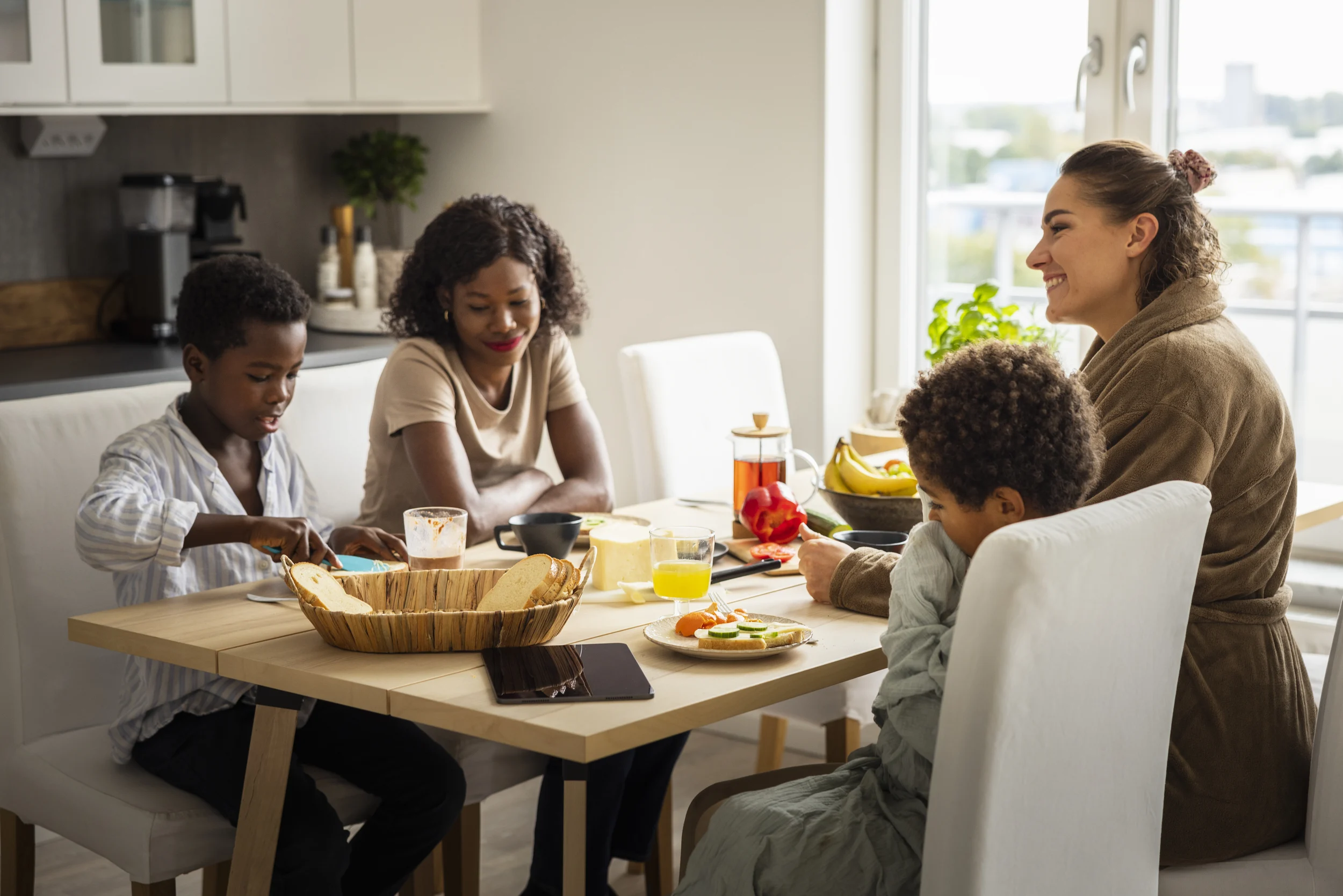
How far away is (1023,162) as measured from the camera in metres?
3.08

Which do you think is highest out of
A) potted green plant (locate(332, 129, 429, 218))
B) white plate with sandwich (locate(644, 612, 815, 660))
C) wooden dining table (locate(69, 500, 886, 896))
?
potted green plant (locate(332, 129, 429, 218))

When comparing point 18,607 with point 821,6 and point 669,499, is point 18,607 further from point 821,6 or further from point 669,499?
point 821,6

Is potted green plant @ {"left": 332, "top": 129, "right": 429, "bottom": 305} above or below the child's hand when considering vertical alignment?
above

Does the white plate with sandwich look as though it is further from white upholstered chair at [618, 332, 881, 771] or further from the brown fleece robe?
white upholstered chair at [618, 332, 881, 771]

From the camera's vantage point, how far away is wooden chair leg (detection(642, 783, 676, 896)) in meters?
2.40

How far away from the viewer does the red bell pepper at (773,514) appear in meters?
2.00

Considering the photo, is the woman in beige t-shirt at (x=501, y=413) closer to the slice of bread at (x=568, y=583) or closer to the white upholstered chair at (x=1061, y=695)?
the slice of bread at (x=568, y=583)

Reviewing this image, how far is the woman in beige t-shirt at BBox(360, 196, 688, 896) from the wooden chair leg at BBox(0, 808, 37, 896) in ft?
2.28

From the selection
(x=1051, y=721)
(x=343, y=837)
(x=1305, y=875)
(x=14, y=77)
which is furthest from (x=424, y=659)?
(x=14, y=77)

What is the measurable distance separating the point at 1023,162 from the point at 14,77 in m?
2.07

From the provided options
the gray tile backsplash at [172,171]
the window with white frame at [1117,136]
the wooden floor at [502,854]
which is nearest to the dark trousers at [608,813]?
the wooden floor at [502,854]

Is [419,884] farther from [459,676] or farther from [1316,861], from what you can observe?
[1316,861]

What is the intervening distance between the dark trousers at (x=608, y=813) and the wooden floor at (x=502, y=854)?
31cm

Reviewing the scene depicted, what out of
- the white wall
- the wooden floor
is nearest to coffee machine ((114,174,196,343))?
the white wall
